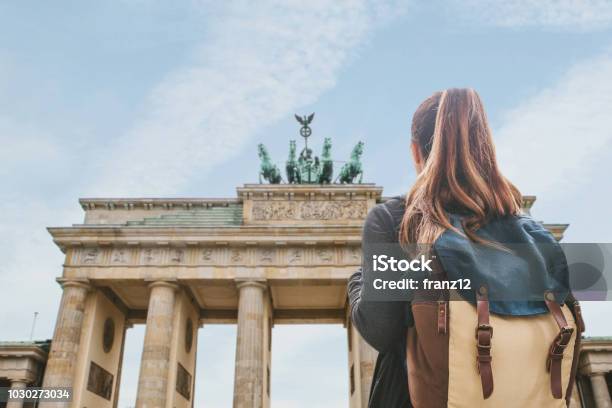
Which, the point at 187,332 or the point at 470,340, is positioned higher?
the point at 187,332

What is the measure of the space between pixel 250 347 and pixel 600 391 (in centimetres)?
1973

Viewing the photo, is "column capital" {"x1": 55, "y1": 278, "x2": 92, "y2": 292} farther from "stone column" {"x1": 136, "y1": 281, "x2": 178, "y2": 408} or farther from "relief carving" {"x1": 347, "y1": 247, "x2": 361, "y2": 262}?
"relief carving" {"x1": 347, "y1": 247, "x2": 361, "y2": 262}

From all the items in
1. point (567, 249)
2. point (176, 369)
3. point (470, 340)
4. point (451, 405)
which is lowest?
point (451, 405)

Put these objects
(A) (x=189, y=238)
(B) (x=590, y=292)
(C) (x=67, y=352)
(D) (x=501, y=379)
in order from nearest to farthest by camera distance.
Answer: (D) (x=501, y=379) → (B) (x=590, y=292) → (C) (x=67, y=352) → (A) (x=189, y=238)

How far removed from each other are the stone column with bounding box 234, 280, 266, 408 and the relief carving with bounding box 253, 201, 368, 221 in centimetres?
429

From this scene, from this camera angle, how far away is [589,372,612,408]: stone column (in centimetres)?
2931

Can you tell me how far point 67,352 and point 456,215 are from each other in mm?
28744

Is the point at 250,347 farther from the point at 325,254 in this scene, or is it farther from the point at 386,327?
the point at 386,327

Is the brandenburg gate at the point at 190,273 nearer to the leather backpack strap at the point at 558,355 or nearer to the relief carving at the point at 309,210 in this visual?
the relief carving at the point at 309,210

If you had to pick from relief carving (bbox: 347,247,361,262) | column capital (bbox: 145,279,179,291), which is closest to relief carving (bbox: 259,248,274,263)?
relief carving (bbox: 347,247,361,262)

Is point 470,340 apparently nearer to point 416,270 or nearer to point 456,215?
point 416,270

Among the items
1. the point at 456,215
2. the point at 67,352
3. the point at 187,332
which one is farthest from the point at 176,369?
the point at 456,215

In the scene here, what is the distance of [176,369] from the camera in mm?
29172

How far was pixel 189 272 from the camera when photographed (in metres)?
28.7
